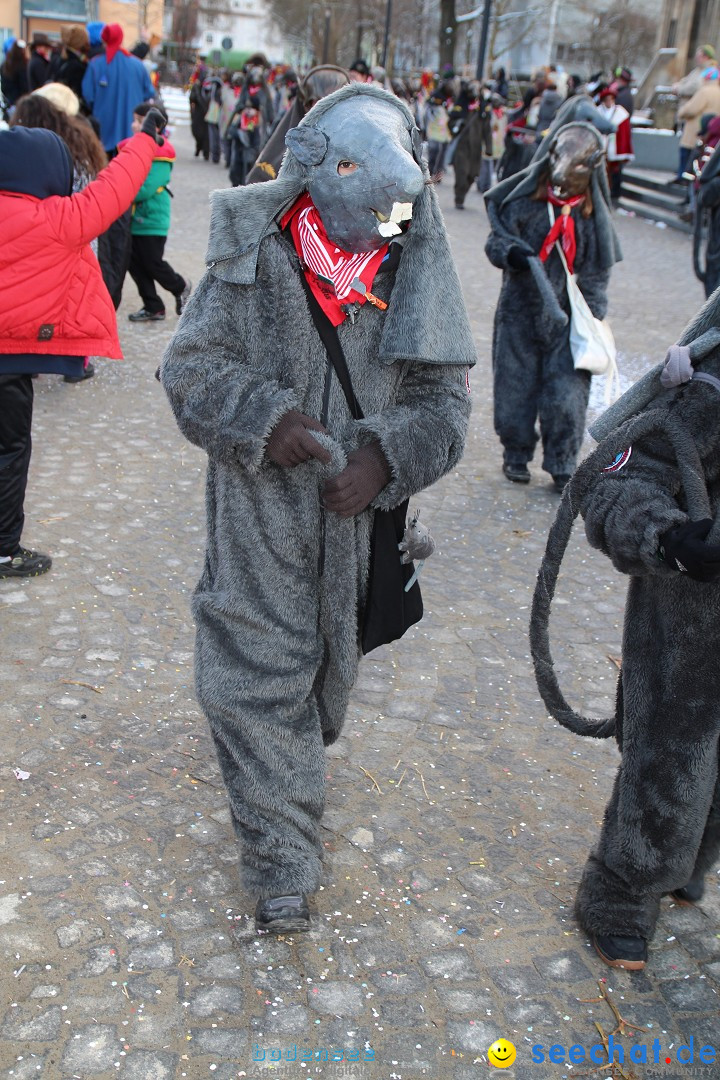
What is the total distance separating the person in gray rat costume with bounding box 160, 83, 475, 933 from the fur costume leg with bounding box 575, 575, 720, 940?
672 mm

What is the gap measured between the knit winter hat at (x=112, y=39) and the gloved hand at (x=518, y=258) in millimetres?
6685

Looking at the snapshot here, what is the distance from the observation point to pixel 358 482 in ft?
8.66

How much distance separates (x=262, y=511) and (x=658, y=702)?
3.53 feet

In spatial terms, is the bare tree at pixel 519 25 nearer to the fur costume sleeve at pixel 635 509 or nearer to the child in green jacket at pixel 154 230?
the child in green jacket at pixel 154 230

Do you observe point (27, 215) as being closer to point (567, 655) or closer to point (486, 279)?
point (567, 655)

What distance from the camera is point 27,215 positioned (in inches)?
180

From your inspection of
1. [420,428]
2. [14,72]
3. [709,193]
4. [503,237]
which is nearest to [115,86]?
[14,72]

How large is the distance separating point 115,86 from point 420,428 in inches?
380

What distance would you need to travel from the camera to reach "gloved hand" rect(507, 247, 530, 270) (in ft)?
20.0

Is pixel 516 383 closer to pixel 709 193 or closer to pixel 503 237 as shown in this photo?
pixel 503 237

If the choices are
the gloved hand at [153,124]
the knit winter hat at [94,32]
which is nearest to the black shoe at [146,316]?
the gloved hand at [153,124]

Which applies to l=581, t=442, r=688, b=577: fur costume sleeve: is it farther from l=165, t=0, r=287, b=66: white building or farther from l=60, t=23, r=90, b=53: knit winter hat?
l=165, t=0, r=287, b=66: white building

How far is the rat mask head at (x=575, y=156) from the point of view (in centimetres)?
594

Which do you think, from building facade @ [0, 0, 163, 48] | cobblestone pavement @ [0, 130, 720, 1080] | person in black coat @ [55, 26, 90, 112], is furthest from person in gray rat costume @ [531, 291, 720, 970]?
building facade @ [0, 0, 163, 48]
